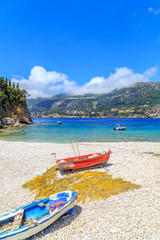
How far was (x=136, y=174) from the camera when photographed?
43.9ft

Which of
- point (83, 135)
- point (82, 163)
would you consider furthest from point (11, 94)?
point (82, 163)

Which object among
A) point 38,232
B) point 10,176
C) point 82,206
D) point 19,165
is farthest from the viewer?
point 19,165

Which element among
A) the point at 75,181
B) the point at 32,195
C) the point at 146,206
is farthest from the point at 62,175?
the point at 146,206

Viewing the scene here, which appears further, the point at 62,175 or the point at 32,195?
the point at 62,175

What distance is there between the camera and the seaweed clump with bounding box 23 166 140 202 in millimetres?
9923

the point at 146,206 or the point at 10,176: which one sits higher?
the point at 146,206

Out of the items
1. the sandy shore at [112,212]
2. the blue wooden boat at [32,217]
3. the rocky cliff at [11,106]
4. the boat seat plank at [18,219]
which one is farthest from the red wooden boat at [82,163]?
the rocky cliff at [11,106]

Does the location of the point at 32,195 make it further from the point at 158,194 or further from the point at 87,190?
the point at 158,194

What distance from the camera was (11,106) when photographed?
250 feet

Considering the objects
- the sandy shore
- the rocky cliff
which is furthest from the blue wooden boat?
the rocky cliff

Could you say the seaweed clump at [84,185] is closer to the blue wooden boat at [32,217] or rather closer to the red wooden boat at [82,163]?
the red wooden boat at [82,163]

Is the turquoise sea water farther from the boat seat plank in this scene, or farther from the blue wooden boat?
the boat seat plank

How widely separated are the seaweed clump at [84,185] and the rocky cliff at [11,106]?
56.8 meters

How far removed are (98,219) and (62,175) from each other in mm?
7457
